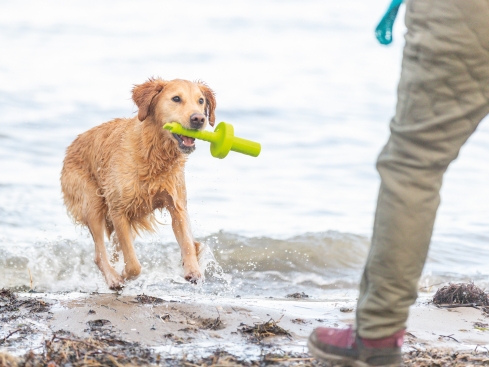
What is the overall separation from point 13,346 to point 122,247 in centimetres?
190

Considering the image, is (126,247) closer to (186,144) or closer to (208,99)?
(186,144)

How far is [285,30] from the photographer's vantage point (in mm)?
23406

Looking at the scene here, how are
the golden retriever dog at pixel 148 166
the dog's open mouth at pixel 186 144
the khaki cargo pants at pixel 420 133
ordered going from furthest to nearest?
the golden retriever dog at pixel 148 166
the dog's open mouth at pixel 186 144
the khaki cargo pants at pixel 420 133

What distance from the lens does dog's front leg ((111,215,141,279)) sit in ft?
17.8

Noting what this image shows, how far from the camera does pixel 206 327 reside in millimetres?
4176

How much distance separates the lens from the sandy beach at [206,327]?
3502 millimetres

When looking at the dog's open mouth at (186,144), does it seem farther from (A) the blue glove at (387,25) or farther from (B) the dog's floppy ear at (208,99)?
(A) the blue glove at (387,25)

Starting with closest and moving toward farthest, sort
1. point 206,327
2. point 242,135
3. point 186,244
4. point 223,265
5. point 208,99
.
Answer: point 206,327
point 186,244
point 208,99
point 223,265
point 242,135

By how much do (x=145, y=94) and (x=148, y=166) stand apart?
20.8 inches

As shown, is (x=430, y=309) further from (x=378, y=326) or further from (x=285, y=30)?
(x=285, y=30)

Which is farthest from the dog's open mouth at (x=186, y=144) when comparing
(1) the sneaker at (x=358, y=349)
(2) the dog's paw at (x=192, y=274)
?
(1) the sneaker at (x=358, y=349)

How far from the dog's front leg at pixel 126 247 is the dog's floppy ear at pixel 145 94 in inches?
31.2

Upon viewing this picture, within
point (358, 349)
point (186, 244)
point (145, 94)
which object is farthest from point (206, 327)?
point (145, 94)

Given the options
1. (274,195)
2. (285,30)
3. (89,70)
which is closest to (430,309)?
(274,195)
